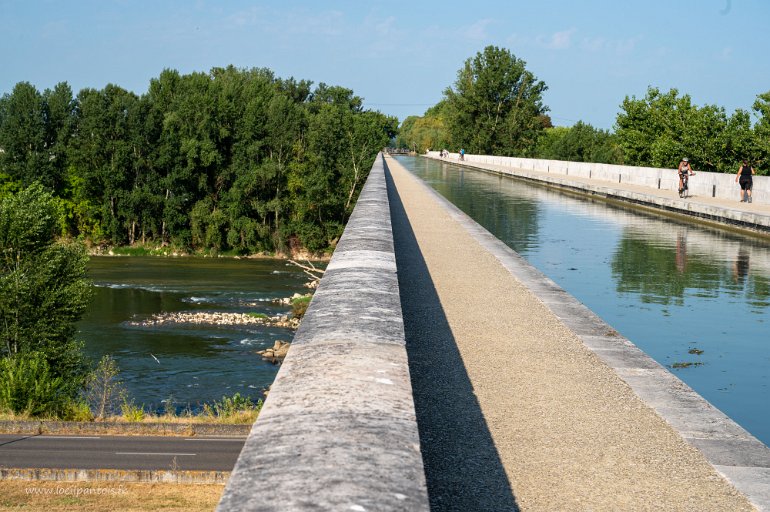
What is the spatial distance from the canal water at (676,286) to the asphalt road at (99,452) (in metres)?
13.0

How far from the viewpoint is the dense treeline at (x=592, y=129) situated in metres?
37.8

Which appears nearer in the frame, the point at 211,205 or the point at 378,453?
the point at 378,453

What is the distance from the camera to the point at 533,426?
575 cm

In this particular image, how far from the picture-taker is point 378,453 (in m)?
3.51

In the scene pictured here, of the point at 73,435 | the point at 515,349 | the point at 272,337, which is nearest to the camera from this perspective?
the point at 515,349

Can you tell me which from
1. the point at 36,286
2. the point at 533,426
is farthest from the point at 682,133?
the point at 533,426

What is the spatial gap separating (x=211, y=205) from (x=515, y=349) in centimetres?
8996

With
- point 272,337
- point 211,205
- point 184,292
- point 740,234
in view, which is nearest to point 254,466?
point 740,234

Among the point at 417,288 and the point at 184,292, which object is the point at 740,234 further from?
the point at 184,292

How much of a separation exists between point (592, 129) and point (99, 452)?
82.2 m

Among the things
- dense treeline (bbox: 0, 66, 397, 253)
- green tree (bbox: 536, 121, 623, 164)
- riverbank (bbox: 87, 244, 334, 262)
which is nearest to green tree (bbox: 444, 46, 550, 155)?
green tree (bbox: 536, 121, 623, 164)

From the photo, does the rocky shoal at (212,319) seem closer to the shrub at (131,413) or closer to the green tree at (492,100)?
the shrub at (131,413)

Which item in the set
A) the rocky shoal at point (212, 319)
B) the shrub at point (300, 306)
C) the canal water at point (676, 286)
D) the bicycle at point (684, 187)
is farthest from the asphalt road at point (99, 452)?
the rocky shoal at point (212, 319)

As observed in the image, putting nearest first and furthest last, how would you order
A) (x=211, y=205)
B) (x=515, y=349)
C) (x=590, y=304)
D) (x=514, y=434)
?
(x=514, y=434) < (x=515, y=349) < (x=590, y=304) < (x=211, y=205)
